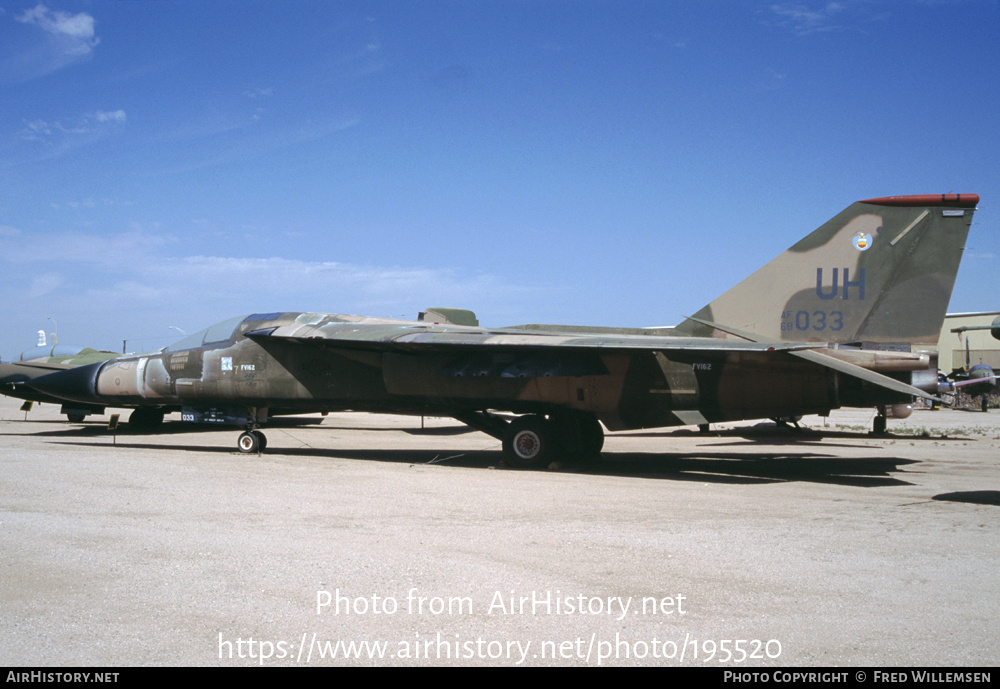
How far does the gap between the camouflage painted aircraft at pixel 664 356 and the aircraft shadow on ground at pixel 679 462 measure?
0.77 metres

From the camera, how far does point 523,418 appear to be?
11695mm

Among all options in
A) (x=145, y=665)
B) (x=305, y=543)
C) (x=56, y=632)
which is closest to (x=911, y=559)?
(x=305, y=543)

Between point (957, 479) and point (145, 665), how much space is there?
34.7 ft

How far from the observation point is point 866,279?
11.4 m

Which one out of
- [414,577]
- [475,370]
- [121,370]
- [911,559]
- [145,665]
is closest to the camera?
[145,665]

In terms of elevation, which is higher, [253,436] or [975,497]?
[253,436]

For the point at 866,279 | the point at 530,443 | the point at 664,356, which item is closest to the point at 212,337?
the point at 530,443

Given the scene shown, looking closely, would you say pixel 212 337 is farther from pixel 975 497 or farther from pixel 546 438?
pixel 975 497

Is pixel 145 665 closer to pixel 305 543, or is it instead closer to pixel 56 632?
pixel 56 632

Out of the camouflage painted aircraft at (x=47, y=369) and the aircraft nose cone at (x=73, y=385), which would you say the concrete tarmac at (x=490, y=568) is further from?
the camouflage painted aircraft at (x=47, y=369)

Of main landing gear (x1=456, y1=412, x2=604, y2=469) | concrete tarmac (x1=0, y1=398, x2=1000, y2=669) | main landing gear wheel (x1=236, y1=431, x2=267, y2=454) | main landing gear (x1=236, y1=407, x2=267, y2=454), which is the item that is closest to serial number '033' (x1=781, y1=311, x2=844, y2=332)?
concrete tarmac (x1=0, y1=398, x2=1000, y2=669)

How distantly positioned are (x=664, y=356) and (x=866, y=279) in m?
3.58

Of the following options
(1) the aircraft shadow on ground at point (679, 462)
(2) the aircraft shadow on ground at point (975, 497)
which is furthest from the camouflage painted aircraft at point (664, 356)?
(2) the aircraft shadow on ground at point (975, 497)

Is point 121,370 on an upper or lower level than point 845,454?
upper
